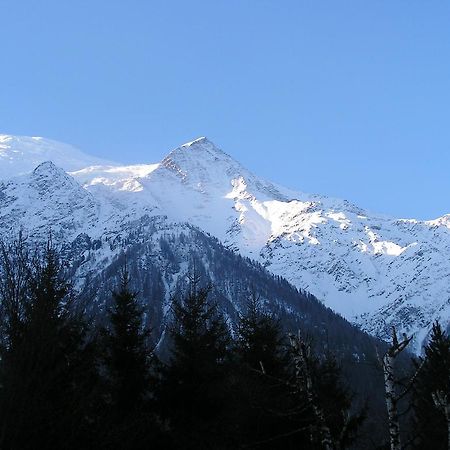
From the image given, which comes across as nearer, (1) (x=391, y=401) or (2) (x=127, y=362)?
(1) (x=391, y=401)

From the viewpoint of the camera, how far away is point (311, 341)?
1349cm

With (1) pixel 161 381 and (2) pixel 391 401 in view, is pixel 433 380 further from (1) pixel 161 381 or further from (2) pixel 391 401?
(2) pixel 391 401

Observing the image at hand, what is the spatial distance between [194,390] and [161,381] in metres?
1.17

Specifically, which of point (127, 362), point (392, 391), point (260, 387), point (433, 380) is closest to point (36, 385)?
point (392, 391)

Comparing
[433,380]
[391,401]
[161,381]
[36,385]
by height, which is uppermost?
[36,385]

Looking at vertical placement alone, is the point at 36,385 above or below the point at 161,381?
above

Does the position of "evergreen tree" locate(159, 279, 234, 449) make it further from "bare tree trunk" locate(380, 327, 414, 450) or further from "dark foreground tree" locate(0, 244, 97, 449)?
"bare tree trunk" locate(380, 327, 414, 450)

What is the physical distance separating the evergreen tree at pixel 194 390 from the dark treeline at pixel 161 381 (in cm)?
4

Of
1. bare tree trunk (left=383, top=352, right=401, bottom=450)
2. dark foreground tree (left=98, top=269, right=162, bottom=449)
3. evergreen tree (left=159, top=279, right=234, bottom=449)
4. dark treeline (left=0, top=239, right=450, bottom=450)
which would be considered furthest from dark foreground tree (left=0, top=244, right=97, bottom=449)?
evergreen tree (left=159, top=279, right=234, bottom=449)

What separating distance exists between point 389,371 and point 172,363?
430 inches

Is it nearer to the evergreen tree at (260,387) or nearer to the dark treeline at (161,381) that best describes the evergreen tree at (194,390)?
the dark treeline at (161,381)

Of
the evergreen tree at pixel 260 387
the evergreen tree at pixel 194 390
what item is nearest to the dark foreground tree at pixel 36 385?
the evergreen tree at pixel 260 387

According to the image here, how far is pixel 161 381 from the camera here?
20875mm

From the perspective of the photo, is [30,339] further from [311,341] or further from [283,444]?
[283,444]
